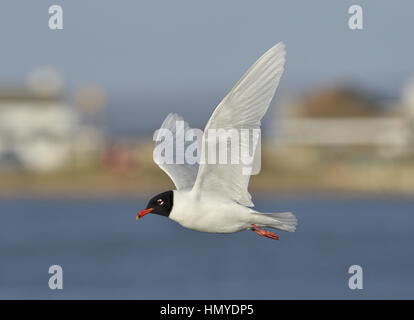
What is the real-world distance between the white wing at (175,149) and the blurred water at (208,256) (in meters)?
16.6

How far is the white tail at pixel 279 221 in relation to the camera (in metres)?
10.1

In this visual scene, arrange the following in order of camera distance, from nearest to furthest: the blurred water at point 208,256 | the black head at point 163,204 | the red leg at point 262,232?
the black head at point 163,204
the red leg at point 262,232
the blurred water at point 208,256

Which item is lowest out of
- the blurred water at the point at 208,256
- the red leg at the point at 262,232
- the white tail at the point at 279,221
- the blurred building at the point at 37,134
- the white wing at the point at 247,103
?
the red leg at the point at 262,232

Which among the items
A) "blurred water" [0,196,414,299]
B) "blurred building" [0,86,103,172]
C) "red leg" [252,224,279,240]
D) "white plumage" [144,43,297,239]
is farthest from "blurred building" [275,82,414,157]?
"white plumage" [144,43,297,239]

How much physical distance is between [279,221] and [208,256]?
96.8 ft

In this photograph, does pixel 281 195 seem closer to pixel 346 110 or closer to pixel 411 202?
pixel 411 202

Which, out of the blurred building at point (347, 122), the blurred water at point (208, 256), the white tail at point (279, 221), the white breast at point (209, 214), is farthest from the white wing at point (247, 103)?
the blurred building at point (347, 122)

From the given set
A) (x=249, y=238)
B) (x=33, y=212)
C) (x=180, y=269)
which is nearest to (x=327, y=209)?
(x=249, y=238)

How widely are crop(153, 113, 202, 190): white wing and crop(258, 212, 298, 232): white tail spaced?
1.20 metres

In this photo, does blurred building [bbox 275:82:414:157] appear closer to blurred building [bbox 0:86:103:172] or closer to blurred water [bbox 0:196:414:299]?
blurred water [bbox 0:196:414:299]

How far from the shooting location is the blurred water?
97.9 ft

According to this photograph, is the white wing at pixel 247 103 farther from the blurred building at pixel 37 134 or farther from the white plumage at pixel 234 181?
the blurred building at pixel 37 134

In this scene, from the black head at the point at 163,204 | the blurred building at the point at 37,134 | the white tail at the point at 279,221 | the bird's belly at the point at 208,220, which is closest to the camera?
the bird's belly at the point at 208,220

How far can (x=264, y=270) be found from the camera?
34.7 m
